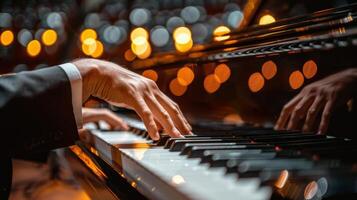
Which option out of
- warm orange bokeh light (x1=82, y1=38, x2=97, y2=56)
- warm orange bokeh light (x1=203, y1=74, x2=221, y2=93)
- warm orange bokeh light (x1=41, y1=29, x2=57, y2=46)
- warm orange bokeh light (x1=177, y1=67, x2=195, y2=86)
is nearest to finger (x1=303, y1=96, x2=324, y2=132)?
warm orange bokeh light (x1=203, y1=74, x2=221, y2=93)

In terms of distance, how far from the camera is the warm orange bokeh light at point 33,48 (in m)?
10.1

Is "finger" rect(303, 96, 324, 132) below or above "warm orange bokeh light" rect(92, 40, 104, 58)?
above

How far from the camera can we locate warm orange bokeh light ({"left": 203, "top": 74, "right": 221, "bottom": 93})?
1.80 metres

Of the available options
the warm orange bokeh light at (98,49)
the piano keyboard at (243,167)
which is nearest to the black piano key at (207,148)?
the piano keyboard at (243,167)

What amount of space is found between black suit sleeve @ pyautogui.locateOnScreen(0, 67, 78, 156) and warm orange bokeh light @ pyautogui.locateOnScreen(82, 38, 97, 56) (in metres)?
8.71

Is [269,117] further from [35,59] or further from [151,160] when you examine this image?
[35,59]

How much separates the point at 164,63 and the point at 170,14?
8489 mm

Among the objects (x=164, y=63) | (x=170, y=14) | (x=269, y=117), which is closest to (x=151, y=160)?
(x=269, y=117)

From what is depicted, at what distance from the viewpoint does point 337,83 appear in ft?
3.58

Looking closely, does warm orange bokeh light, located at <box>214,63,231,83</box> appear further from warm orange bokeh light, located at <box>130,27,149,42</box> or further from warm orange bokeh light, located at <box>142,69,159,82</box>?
warm orange bokeh light, located at <box>130,27,149,42</box>

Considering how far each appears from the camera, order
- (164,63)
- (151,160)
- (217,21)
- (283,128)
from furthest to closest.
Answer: (217,21)
(164,63)
(283,128)
(151,160)

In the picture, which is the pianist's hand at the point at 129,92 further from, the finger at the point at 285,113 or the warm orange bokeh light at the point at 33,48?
the warm orange bokeh light at the point at 33,48

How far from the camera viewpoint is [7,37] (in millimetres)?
10031

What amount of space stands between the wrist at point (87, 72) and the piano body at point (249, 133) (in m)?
0.18
